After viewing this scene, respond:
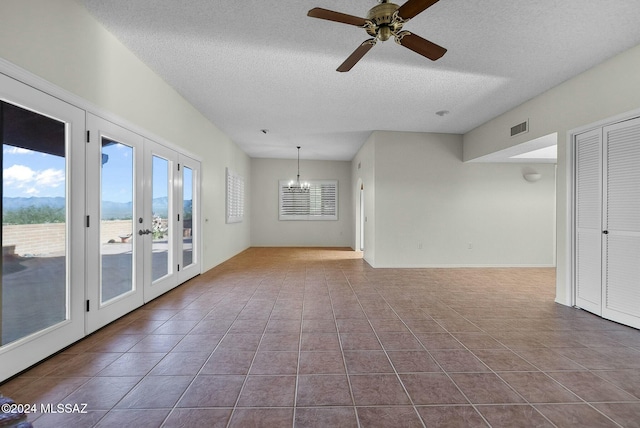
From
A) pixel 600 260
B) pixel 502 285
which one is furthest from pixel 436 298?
pixel 600 260

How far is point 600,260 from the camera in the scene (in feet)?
10.7

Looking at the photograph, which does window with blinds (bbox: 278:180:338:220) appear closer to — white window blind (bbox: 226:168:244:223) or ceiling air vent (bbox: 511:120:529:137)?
white window blind (bbox: 226:168:244:223)

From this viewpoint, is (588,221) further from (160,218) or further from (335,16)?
(160,218)

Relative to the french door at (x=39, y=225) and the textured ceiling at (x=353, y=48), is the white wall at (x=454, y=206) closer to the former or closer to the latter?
the textured ceiling at (x=353, y=48)

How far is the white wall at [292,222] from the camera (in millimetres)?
9562

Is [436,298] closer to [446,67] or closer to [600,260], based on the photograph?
[600,260]

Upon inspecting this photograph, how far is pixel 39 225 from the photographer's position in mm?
2141

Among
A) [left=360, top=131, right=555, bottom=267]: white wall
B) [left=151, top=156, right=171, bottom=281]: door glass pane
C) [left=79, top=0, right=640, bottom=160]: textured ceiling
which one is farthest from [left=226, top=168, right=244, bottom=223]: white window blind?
[left=360, top=131, right=555, bottom=267]: white wall

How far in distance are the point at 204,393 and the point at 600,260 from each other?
4.23 meters

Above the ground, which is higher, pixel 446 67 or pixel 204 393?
pixel 446 67

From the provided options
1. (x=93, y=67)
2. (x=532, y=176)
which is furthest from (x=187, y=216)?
(x=532, y=176)

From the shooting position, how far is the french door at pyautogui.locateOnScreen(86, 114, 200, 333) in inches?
105

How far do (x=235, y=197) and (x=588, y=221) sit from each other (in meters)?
6.74

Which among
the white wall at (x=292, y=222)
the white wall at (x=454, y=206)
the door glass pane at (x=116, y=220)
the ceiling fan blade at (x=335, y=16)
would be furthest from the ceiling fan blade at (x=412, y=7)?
the white wall at (x=292, y=222)
